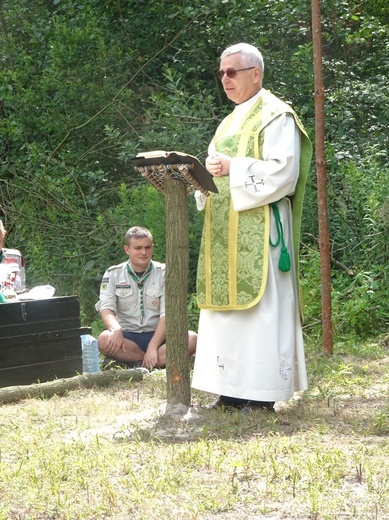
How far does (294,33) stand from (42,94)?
3153 millimetres

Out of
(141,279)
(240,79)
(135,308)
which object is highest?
(240,79)

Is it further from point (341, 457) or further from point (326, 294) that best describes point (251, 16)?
point (341, 457)

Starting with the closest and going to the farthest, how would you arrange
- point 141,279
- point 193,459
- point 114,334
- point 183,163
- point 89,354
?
point 193,459, point 183,163, point 89,354, point 114,334, point 141,279

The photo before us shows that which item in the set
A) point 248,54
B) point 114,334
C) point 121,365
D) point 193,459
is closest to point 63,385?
point 114,334

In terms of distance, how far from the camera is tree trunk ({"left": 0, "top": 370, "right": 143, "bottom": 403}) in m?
6.27

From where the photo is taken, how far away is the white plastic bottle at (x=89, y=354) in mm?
7340

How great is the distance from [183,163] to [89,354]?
2.43 meters

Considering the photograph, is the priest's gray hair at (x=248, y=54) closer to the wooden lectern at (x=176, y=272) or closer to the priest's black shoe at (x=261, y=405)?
the wooden lectern at (x=176, y=272)

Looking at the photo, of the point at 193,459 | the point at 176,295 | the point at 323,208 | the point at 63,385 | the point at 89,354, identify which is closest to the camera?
the point at 193,459

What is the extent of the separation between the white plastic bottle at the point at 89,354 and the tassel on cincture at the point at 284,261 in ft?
7.15

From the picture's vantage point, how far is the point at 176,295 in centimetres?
557

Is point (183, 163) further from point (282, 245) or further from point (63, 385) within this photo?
point (63, 385)

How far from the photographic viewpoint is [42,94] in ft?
40.0

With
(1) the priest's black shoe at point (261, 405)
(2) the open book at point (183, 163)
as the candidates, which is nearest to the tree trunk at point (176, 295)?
(2) the open book at point (183, 163)
